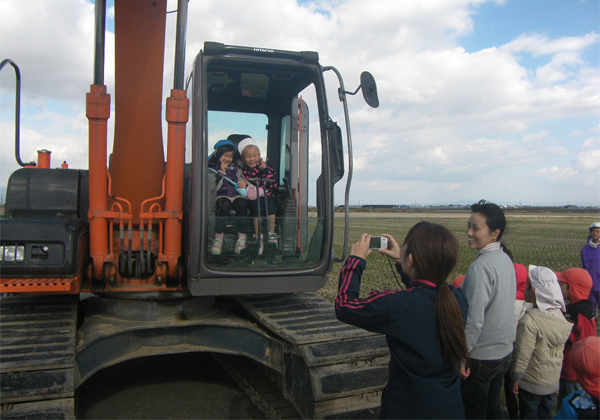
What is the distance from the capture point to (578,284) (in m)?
3.72

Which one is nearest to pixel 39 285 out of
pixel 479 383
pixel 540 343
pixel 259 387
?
pixel 259 387

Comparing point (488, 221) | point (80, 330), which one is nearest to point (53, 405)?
point (80, 330)

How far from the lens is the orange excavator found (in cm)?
333

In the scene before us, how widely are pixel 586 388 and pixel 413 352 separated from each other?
1.12m

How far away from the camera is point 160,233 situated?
3.73m

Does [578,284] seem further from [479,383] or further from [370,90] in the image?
[370,90]

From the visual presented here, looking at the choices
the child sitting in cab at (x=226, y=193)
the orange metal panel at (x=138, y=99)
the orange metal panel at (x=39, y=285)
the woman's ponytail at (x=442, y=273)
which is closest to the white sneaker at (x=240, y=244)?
the child sitting in cab at (x=226, y=193)

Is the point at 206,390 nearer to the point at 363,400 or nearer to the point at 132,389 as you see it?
the point at 132,389

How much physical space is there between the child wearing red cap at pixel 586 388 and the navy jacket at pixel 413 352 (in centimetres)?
80

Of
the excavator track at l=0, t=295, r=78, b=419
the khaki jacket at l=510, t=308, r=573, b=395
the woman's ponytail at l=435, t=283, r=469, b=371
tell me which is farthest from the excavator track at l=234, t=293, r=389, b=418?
the excavator track at l=0, t=295, r=78, b=419

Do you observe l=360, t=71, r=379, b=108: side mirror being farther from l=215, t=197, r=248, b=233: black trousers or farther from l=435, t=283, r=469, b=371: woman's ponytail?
l=435, t=283, r=469, b=371: woman's ponytail

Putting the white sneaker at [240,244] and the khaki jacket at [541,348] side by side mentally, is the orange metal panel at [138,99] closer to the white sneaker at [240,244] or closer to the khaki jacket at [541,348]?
the white sneaker at [240,244]

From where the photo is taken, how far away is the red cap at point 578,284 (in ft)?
12.2

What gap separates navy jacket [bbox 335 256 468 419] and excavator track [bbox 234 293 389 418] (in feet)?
3.79
